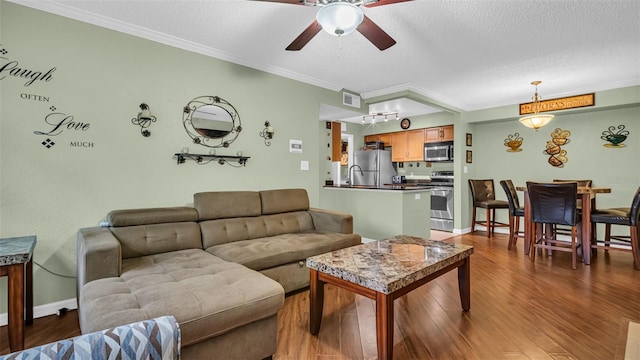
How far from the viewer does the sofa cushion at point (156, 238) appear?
234 cm

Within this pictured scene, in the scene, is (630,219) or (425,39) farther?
(630,219)

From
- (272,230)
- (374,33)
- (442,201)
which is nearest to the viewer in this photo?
(374,33)

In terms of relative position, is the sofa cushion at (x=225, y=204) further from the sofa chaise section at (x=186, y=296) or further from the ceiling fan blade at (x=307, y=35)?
the ceiling fan blade at (x=307, y=35)

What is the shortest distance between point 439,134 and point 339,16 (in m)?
4.92

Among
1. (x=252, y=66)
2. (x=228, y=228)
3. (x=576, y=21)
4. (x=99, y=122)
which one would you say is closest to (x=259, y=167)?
(x=228, y=228)

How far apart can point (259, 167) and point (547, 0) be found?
10.0 feet

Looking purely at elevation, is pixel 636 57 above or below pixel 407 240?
above

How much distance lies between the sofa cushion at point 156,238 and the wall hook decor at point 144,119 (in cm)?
91

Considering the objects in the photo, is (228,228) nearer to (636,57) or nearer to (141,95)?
(141,95)

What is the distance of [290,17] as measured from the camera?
250 cm

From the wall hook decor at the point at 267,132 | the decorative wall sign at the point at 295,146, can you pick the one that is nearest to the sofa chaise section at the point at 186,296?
the wall hook decor at the point at 267,132

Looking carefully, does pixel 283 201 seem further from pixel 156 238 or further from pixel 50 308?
pixel 50 308

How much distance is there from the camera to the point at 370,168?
21.9ft

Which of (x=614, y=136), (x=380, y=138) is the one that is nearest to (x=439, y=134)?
(x=380, y=138)
